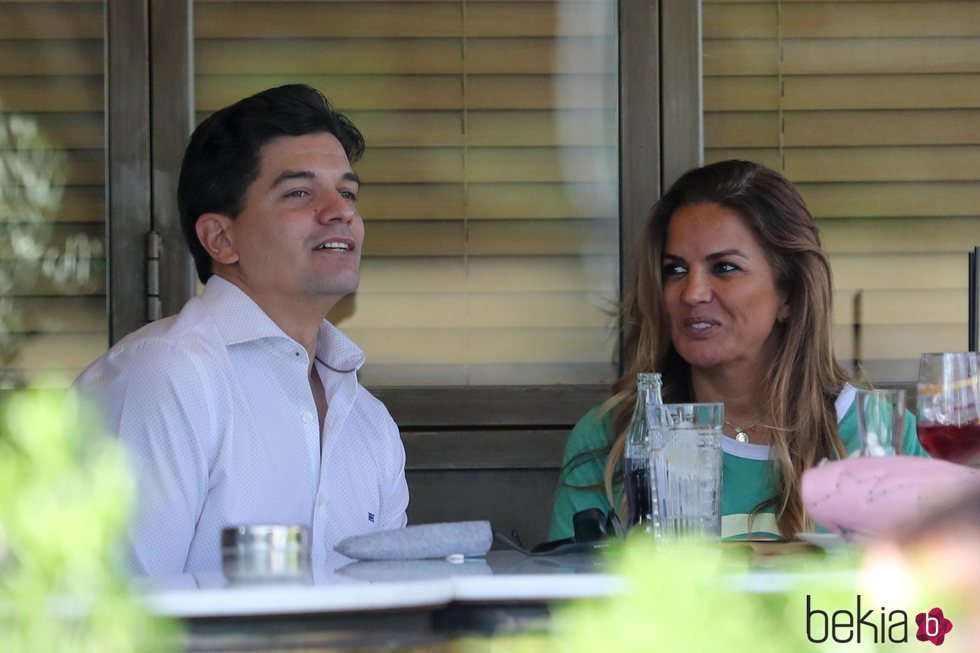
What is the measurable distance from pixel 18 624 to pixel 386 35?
2.67 metres

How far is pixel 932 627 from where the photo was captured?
2.76 ft

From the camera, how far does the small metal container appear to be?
1237 millimetres

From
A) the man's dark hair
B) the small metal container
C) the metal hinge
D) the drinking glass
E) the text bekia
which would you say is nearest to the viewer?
the text bekia

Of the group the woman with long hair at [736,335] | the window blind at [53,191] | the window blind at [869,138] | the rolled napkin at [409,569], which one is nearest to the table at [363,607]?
the rolled napkin at [409,569]

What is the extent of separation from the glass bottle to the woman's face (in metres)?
0.74

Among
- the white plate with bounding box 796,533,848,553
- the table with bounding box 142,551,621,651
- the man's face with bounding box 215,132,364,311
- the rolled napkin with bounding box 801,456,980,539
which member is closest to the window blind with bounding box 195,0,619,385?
the man's face with bounding box 215,132,364,311

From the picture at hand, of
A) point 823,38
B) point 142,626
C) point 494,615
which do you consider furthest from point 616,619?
point 823,38

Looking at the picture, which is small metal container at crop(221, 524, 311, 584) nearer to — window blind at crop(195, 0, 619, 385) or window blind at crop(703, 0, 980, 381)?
window blind at crop(195, 0, 619, 385)

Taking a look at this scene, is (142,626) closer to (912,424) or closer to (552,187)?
(912,424)

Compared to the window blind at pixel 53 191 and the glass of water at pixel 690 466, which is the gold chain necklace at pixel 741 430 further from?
the window blind at pixel 53 191

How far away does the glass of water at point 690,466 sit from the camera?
176 centimetres

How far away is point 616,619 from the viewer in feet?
1.87

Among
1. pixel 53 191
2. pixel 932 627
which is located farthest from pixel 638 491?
pixel 53 191

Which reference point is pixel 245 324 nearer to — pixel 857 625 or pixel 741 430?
pixel 741 430
